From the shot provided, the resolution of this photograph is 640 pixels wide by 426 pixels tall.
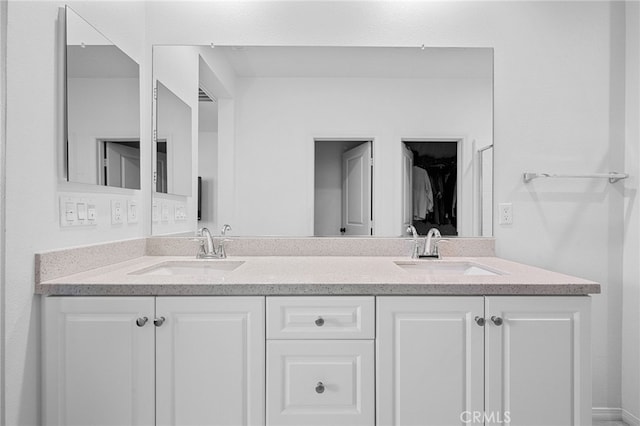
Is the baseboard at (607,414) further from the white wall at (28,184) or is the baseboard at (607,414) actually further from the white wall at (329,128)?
the white wall at (28,184)

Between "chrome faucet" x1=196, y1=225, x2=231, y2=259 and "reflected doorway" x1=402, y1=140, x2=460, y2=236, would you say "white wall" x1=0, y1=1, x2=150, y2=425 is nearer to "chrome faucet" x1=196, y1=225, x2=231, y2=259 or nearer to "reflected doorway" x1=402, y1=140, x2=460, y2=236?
"chrome faucet" x1=196, y1=225, x2=231, y2=259

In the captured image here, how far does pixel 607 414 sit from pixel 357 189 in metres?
1.65

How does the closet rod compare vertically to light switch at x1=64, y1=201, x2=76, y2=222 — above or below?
above

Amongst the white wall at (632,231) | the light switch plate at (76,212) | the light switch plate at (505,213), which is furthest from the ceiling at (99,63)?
the white wall at (632,231)

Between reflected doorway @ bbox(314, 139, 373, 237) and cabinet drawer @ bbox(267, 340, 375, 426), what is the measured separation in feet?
2.72

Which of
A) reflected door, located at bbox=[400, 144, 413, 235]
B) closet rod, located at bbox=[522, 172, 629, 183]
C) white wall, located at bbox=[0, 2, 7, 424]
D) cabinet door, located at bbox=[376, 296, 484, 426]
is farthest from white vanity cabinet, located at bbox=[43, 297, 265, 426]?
closet rod, located at bbox=[522, 172, 629, 183]

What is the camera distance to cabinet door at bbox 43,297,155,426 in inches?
55.8

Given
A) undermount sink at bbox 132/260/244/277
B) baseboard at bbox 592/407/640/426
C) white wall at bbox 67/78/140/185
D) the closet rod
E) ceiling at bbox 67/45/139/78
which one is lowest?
baseboard at bbox 592/407/640/426

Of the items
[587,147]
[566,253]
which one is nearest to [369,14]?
[587,147]

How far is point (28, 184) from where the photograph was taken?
1.36 meters

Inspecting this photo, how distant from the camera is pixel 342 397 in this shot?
144 cm

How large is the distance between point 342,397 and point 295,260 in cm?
72

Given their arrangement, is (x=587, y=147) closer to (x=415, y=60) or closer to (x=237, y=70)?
(x=415, y=60)

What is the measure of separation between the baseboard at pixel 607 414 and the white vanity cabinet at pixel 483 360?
0.92 m
